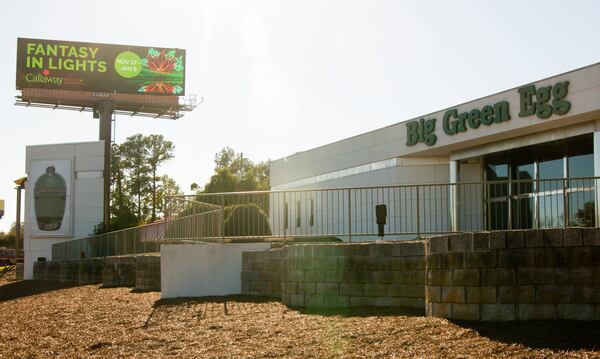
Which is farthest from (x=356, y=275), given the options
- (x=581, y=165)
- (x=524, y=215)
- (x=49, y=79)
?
(x=49, y=79)

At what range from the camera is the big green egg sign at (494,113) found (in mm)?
21688

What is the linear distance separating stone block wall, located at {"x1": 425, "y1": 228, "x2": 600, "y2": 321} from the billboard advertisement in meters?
44.8

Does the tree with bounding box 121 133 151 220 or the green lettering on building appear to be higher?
the tree with bounding box 121 133 151 220

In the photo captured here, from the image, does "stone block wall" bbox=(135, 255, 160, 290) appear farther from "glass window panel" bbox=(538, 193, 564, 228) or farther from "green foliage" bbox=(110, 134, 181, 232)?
"green foliage" bbox=(110, 134, 181, 232)

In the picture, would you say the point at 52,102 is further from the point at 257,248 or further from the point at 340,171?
the point at 257,248

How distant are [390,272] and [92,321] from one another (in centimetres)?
498

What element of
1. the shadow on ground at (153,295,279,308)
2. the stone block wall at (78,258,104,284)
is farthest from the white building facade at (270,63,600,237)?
the stone block wall at (78,258,104,284)

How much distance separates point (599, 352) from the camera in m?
7.52

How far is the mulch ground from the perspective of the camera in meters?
8.39

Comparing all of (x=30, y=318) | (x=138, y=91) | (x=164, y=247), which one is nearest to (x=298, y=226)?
(x=164, y=247)

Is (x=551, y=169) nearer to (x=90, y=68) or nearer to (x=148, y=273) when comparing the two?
(x=148, y=273)

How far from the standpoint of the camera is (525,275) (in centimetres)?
933

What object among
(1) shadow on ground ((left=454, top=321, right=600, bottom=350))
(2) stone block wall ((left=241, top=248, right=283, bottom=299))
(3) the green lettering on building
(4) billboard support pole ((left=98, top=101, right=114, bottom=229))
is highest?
(4) billboard support pole ((left=98, top=101, right=114, bottom=229))

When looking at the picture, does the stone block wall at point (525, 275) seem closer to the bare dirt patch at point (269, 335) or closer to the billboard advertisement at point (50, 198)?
the bare dirt patch at point (269, 335)
